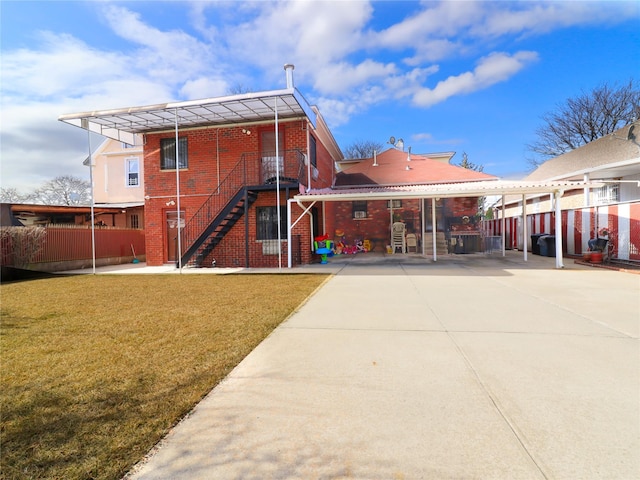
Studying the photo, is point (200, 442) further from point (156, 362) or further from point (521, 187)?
point (521, 187)

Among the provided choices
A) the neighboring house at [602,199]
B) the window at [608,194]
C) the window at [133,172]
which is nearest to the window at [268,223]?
the neighboring house at [602,199]

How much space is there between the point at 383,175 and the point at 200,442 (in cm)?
1993

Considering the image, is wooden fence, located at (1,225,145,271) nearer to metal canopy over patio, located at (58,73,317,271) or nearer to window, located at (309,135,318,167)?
metal canopy over patio, located at (58,73,317,271)

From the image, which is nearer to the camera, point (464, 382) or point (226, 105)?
point (464, 382)

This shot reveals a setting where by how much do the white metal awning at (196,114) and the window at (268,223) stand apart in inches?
145

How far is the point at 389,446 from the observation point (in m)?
2.13

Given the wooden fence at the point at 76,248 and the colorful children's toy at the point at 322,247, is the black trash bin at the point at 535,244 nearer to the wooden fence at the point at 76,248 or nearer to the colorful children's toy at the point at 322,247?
the colorful children's toy at the point at 322,247

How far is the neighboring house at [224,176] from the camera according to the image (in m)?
12.6

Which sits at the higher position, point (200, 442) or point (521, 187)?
point (521, 187)

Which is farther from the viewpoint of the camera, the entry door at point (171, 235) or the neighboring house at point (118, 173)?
the neighboring house at point (118, 173)

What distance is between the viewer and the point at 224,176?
547 inches

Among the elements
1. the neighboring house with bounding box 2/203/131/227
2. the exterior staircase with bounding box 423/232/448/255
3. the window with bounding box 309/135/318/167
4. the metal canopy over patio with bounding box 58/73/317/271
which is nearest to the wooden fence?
the neighboring house with bounding box 2/203/131/227

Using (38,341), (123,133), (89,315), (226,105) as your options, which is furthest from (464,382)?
(123,133)

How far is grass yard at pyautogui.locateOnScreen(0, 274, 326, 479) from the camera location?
210 cm
